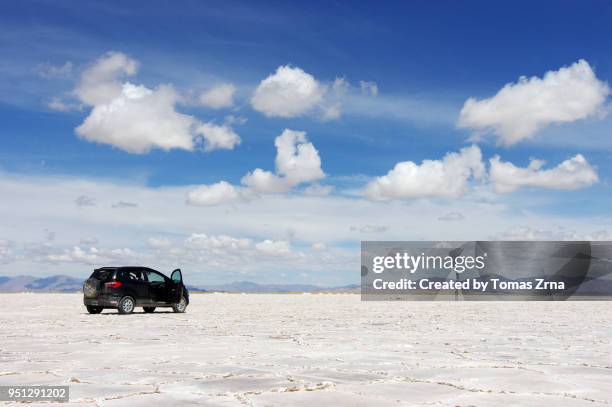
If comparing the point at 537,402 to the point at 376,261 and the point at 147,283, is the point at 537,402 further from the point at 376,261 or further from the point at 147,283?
the point at 376,261

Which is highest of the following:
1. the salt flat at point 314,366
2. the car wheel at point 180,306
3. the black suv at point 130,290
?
the black suv at point 130,290

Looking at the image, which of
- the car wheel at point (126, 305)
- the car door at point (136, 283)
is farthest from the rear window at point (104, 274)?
the car wheel at point (126, 305)

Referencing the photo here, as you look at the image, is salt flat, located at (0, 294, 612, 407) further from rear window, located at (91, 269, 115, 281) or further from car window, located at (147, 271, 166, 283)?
car window, located at (147, 271, 166, 283)

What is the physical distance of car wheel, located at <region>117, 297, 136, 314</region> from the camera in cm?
2408

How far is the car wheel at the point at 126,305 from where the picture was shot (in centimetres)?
2408

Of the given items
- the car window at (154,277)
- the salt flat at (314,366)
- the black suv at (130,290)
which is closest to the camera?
the salt flat at (314,366)

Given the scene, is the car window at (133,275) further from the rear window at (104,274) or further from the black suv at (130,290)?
the rear window at (104,274)

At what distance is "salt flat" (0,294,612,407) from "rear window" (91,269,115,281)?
23.9ft

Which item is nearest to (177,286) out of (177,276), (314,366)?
(177,276)

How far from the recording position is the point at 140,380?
8.21 meters

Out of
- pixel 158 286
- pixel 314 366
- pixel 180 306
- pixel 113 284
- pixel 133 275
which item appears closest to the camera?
pixel 314 366

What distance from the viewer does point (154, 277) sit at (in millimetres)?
25312

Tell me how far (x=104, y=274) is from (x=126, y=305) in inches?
51.7

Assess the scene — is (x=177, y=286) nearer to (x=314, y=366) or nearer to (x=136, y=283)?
(x=136, y=283)
